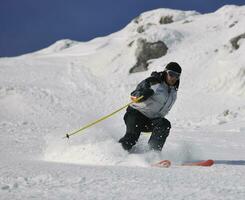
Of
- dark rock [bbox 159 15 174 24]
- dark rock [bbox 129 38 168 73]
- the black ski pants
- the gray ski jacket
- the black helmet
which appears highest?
the black helmet

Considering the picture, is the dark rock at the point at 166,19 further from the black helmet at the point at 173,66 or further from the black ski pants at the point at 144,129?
the black helmet at the point at 173,66

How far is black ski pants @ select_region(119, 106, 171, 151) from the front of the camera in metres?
6.93

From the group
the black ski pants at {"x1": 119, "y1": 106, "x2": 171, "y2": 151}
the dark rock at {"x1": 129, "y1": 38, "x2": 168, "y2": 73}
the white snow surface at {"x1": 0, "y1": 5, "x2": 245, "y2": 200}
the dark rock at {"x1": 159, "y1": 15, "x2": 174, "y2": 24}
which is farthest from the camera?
the dark rock at {"x1": 159, "y1": 15, "x2": 174, "y2": 24}

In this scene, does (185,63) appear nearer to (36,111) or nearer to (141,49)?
(141,49)

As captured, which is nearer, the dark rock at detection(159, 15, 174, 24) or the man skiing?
the man skiing

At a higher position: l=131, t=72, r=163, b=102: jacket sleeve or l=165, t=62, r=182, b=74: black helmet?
l=165, t=62, r=182, b=74: black helmet

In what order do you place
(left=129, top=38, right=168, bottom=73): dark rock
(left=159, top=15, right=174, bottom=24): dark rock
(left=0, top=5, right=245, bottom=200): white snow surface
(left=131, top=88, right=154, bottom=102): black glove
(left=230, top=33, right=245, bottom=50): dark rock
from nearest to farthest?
(left=0, top=5, right=245, bottom=200): white snow surface → (left=131, top=88, right=154, bottom=102): black glove → (left=230, top=33, right=245, bottom=50): dark rock → (left=129, top=38, right=168, bottom=73): dark rock → (left=159, top=15, right=174, bottom=24): dark rock

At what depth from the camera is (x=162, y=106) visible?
7094 mm

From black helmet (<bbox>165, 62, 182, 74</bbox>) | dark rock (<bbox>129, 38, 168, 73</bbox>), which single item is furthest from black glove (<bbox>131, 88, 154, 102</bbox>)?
dark rock (<bbox>129, 38, 168, 73</bbox>)

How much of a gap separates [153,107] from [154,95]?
0.22 meters

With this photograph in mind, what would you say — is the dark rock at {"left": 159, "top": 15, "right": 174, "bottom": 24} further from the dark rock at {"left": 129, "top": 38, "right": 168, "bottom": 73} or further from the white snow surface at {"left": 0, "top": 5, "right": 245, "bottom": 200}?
the dark rock at {"left": 129, "top": 38, "right": 168, "bottom": 73}

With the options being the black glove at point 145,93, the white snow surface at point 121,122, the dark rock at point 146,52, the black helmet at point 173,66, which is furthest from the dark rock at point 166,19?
the black glove at point 145,93

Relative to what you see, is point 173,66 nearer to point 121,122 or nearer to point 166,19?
point 121,122

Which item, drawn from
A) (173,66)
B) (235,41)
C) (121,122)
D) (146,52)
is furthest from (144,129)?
(146,52)
